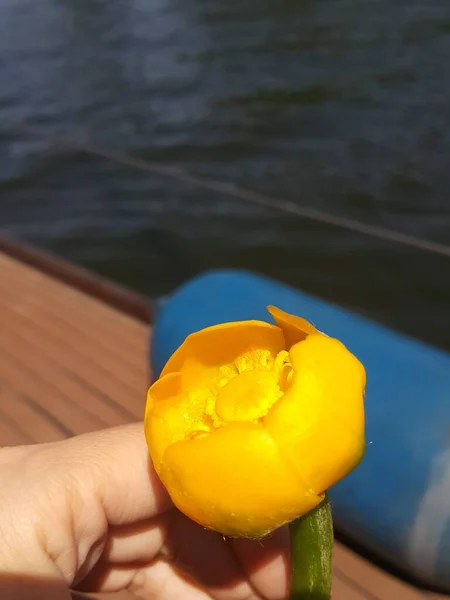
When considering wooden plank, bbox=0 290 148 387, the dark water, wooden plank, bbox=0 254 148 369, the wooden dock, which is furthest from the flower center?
the dark water

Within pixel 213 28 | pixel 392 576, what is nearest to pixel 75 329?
pixel 392 576

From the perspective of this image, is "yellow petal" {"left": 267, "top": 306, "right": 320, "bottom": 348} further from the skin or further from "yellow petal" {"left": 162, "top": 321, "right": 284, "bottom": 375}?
the skin

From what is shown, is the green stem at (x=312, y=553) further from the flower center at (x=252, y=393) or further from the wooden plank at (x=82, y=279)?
the wooden plank at (x=82, y=279)

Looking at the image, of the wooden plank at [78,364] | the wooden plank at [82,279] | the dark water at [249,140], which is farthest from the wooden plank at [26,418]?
the dark water at [249,140]

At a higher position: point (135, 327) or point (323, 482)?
point (323, 482)

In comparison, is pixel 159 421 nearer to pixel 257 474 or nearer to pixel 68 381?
pixel 257 474

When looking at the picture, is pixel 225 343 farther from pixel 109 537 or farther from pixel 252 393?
pixel 109 537

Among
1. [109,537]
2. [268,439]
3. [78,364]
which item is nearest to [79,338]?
[78,364]
